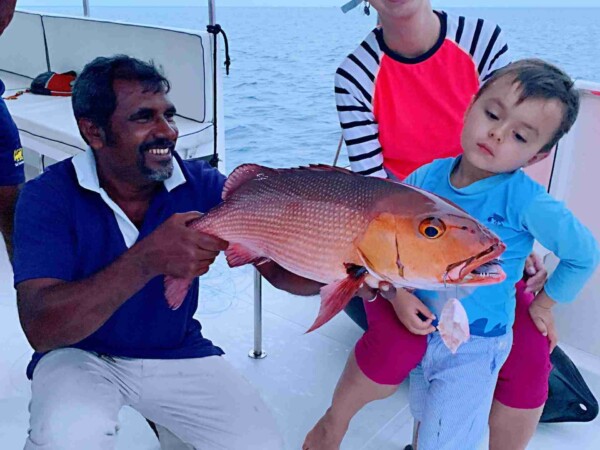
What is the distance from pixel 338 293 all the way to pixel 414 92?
997mm

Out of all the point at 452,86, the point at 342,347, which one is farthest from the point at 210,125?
the point at 452,86

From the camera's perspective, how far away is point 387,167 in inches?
77.8

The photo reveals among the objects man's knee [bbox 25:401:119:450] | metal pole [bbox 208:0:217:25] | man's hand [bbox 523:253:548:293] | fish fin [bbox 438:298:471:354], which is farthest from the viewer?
metal pole [bbox 208:0:217:25]

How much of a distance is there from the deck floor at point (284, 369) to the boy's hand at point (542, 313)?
1.74ft

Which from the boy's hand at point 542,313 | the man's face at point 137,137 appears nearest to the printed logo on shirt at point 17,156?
the man's face at point 137,137

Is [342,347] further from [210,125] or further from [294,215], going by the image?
[210,125]

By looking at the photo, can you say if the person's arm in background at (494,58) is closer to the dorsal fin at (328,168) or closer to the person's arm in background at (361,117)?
the person's arm in background at (361,117)

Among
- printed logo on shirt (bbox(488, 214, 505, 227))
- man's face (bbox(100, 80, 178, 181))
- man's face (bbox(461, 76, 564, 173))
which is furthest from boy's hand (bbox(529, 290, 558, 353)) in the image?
man's face (bbox(100, 80, 178, 181))

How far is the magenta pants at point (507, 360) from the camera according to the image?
162cm

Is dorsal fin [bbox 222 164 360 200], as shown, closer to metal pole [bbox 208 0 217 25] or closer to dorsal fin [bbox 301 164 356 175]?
dorsal fin [bbox 301 164 356 175]

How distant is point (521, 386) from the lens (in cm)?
162

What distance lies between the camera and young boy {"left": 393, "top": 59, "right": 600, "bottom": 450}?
1.47 metres

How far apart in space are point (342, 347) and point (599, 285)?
3.28 feet

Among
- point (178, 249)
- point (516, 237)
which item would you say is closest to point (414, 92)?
point (516, 237)
